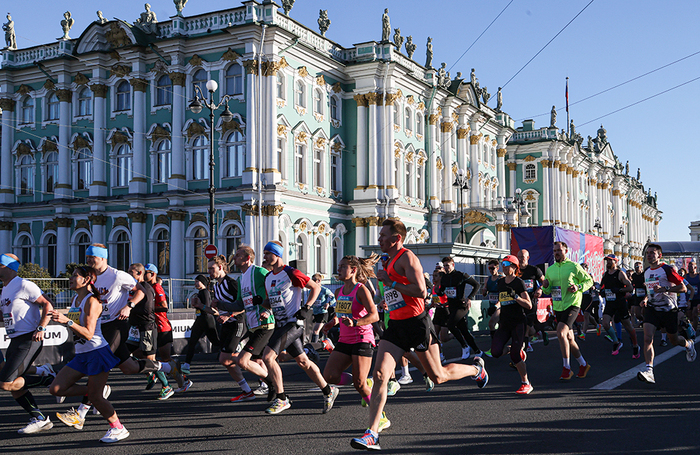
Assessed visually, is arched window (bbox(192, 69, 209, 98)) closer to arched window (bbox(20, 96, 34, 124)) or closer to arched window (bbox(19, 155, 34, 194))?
arched window (bbox(20, 96, 34, 124))

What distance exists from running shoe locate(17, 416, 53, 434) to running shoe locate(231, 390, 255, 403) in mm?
2592

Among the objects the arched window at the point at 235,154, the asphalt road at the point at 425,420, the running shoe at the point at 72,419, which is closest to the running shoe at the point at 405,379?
the asphalt road at the point at 425,420

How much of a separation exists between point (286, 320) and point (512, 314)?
333cm

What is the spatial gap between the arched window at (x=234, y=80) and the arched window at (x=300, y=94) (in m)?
2.87

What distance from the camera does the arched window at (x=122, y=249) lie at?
38875mm

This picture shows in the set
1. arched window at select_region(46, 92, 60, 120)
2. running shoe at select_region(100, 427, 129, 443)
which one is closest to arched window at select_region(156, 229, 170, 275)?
arched window at select_region(46, 92, 60, 120)

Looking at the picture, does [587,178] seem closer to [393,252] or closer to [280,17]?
[280,17]

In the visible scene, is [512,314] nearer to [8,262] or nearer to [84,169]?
[8,262]

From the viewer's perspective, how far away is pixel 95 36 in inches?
1563

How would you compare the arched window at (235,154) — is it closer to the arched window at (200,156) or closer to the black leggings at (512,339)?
the arched window at (200,156)

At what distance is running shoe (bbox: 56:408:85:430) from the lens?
831cm

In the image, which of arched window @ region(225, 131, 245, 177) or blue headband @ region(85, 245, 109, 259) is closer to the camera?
blue headband @ region(85, 245, 109, 259)

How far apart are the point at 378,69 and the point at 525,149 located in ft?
101

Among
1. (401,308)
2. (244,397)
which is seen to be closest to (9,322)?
(244,397)
